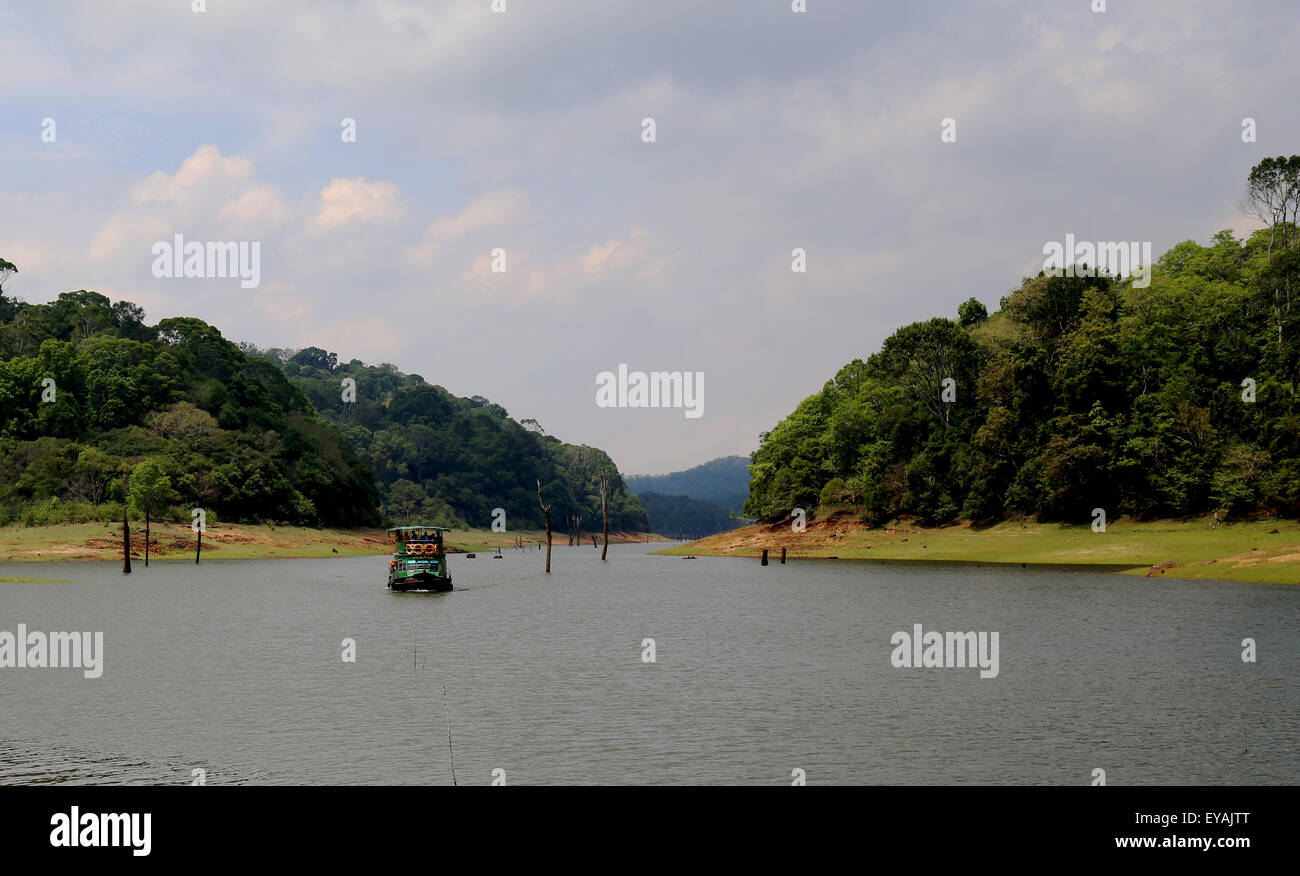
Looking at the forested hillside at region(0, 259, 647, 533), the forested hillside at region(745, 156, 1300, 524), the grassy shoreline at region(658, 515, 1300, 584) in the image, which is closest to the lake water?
the grassy shoreline at region(658, 515, 1300, 584)

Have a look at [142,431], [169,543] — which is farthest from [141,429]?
[169,543]

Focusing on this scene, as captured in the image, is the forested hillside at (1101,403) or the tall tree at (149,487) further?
the tall tree at (149,487)

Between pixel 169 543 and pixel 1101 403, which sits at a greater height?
pixel 1101 403

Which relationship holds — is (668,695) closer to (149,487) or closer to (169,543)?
(169,543)

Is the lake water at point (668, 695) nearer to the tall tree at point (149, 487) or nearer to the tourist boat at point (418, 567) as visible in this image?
the tourist boat at point (418, 567)

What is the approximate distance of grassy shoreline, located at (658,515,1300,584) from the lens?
7762 centimetres

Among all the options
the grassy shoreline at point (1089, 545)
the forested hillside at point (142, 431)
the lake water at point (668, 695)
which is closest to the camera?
the lake water at point (668, 695)

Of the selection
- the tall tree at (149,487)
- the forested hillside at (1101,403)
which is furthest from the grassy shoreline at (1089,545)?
the tall tree at (149,487)

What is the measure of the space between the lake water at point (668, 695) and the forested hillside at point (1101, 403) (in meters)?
41.4

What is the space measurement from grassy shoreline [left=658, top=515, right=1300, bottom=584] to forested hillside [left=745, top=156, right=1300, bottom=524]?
260 cm

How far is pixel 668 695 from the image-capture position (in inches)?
1300

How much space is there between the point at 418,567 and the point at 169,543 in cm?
6636

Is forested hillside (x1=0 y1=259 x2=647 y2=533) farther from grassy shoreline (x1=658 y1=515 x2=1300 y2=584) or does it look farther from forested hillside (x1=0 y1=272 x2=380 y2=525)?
grassy shoreline (x1=658 y1=515 x2=1300 y2=584)

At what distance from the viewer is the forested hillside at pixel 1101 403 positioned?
101875mm
